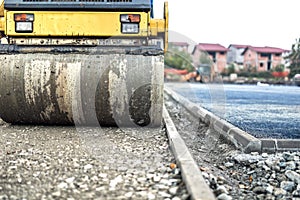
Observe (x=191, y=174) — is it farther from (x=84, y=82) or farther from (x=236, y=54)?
(x=236, y=54)

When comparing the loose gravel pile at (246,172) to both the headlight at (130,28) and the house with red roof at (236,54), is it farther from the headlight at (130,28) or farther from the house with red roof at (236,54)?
the house with red roof at (236,54)

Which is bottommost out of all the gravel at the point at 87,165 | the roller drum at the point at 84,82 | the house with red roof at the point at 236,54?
the gravel at the point at 87,165

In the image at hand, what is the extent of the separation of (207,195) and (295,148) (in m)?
2.48

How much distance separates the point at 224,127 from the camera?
5316 millimetres

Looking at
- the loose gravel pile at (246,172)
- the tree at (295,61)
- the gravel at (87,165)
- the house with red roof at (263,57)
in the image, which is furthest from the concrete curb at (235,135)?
the house with red roof at (263,57)

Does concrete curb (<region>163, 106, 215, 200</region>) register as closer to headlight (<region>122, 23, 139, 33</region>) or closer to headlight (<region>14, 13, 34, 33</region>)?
headlight (<region>122, 23, 139, 33</region>)

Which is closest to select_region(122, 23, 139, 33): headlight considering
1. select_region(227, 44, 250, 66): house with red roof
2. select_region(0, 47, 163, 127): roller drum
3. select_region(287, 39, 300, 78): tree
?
select_region(0, 47, 163, 127): roller drum

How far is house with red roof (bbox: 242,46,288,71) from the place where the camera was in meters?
51.9

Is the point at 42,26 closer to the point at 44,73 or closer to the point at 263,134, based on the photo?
the point at 44,73

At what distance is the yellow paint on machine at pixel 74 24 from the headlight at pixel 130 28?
5 centimetres

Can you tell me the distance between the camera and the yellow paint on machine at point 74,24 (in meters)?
4.70

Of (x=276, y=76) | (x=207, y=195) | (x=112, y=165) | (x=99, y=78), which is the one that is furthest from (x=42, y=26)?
(x=276, y=76)

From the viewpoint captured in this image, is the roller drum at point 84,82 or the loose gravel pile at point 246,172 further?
the roller drum at point 84,82

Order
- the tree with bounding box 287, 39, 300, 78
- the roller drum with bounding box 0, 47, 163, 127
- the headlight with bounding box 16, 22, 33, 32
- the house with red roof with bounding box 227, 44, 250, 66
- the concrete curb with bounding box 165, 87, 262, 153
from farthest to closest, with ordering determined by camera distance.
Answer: the house with red roof with bounding box 227, 44, 250, 66, the tree with bounding box 287, 39, 300, 78, the headlight with bounding box 16, 22, 33, 32, the roller drum with bounding box 0, 47, 163, 127, the concrete curb with bounding box 165, 87, 262, 153
